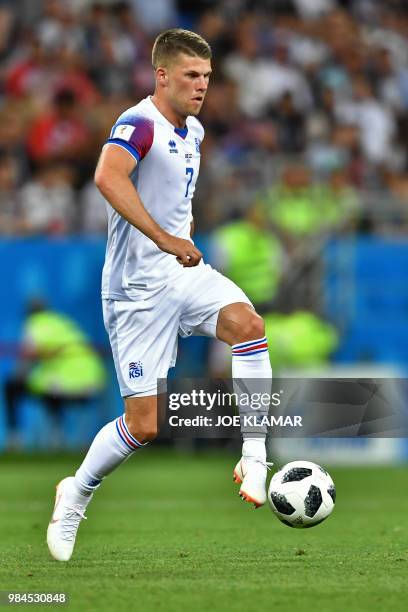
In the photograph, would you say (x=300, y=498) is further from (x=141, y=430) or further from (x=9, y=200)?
(x=9, y=200)

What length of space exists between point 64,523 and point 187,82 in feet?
6.88

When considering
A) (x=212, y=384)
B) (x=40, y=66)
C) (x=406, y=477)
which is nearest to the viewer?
(x=212, y=384)

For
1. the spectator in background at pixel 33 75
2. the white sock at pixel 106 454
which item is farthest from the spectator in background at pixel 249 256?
the white sock at pixel 106 454

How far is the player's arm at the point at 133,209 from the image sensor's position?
608 cm

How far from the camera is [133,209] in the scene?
6.09 metres

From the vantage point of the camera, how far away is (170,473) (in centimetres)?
1320

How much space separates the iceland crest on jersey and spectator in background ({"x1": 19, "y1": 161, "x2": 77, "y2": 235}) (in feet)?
29.2

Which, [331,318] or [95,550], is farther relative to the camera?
[331,318]

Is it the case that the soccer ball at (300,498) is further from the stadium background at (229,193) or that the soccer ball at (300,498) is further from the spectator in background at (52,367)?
the spectator in background at (52,367)

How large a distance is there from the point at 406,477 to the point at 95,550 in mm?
6212

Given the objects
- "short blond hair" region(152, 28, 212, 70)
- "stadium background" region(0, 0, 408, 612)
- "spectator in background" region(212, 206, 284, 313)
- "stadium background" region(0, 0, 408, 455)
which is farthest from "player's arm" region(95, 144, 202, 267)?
"spectator in background" region(212, 206, 284, 313)

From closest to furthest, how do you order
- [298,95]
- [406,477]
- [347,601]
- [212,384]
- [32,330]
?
1. [347,601]
2. [212,384]
3. [406,477]
4. [32,330]
5. [298,95]

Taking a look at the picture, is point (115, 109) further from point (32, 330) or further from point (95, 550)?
point (95, 550)

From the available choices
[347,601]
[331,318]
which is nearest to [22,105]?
[331,318]
